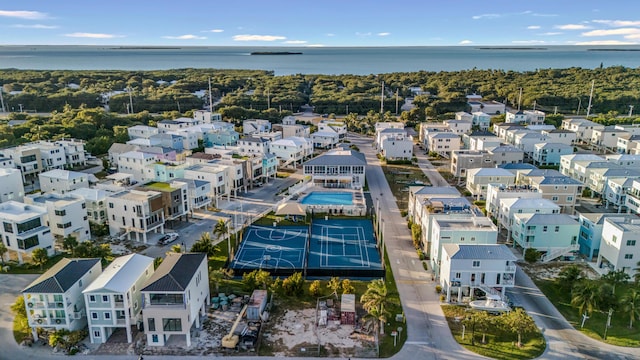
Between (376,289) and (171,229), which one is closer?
(376,289)

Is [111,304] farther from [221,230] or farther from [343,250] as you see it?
[343,250]

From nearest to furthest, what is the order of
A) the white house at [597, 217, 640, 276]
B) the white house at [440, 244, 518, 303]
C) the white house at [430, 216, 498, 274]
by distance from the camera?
the white house at [440, 244, 518, 303] < the white house at [597, 217, 640, 276] < the white house at [430, 216, 498, 274]

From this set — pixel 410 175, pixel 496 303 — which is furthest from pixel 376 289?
pixel 410 175

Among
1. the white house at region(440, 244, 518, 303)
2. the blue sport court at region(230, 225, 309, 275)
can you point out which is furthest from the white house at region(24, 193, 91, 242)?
the white house at region(440, 244, 518, 303)

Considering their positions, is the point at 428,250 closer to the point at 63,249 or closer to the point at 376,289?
the point at 376,289

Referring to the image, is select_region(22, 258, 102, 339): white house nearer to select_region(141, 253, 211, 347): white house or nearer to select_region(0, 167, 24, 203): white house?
select_region(141, 253, 211, 347): white house
